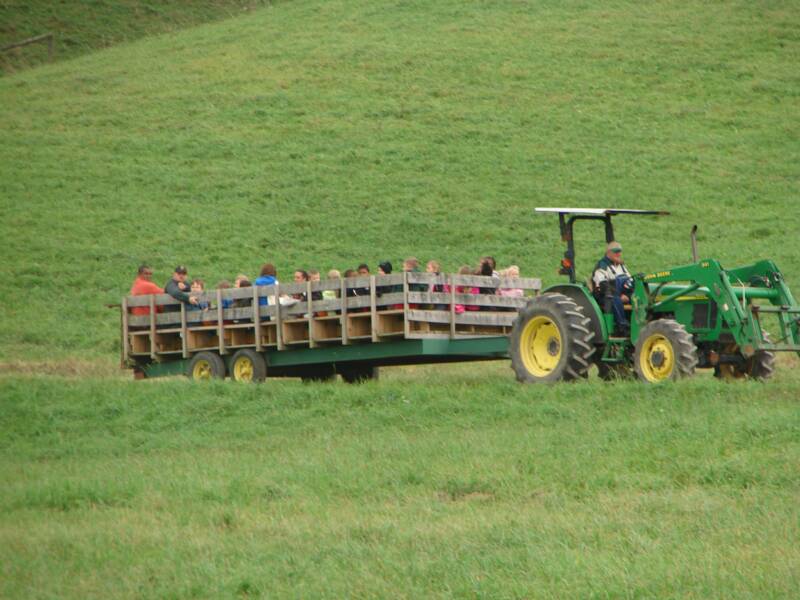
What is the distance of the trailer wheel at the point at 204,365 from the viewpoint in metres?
19.1

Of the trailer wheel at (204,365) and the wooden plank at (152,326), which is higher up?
the wooden plank at (152,326)

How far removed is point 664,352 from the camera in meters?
15.3

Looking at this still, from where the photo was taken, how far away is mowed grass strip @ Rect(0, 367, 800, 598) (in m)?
8.86

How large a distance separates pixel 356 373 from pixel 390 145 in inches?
834

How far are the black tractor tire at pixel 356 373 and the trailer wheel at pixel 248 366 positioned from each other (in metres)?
1.16

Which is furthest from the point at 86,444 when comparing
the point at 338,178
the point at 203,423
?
the point at 338,178

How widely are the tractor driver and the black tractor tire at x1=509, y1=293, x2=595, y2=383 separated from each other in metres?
0.37

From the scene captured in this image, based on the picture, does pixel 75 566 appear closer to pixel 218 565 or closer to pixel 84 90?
pixel 218 565

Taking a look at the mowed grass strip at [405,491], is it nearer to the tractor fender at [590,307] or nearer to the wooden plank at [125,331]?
the tractor fender at [590,307]

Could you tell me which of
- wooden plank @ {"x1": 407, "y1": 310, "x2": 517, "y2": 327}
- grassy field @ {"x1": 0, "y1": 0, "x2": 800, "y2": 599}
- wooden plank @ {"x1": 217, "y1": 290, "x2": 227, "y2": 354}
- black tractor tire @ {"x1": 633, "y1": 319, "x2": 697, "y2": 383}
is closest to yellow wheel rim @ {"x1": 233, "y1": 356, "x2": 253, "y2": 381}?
wooden plank @ {"x1": 217, "y1": 290, "x2": 227, "y2": 354}

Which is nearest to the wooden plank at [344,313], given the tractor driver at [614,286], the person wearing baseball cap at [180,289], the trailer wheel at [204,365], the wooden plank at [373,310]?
the wooden plank at [373,310]

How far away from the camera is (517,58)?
155 ft

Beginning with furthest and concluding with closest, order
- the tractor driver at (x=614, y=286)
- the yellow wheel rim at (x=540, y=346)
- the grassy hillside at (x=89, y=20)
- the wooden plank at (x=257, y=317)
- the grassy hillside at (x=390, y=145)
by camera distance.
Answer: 1. the grassy hillside at (x=89, y=20)
2. the grassy hillside at (x=390, y=145)
3. the wooden plank at (x=257, y=317)
4. the yellow wheel rim at (x=540, y=346)
5. the tractor driver at (x=614, y=286)

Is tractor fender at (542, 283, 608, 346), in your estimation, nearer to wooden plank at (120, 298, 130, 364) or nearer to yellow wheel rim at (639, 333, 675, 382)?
yellow wheel rim at (639, 333, 675, 382)
